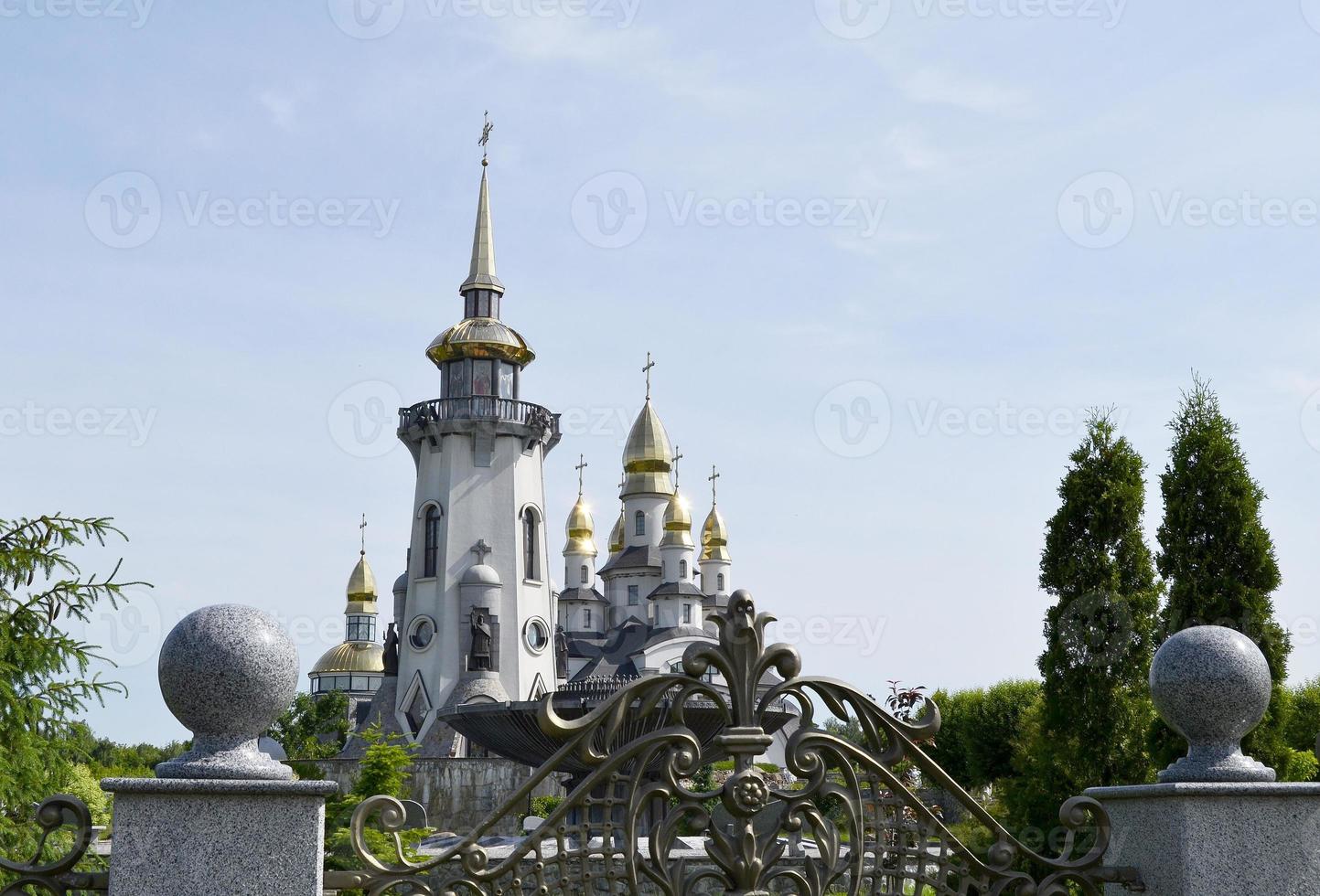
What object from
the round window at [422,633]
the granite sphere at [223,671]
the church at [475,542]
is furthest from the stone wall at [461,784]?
the granite sphere at [223,671]

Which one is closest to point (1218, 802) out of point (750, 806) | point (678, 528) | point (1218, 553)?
point (750, 806)

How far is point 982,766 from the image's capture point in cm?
2791

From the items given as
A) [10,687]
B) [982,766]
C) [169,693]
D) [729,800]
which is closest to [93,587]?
[10,687]

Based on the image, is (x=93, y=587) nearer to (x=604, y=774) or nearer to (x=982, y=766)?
(x=604, y=774)

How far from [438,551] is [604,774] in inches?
1492

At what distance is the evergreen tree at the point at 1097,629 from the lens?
1335cm

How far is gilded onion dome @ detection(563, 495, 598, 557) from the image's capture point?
67.4 metres

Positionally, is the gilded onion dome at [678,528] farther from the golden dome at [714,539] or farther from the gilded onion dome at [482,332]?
the gilded onion dome at [482,332]

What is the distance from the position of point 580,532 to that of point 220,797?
6344cm

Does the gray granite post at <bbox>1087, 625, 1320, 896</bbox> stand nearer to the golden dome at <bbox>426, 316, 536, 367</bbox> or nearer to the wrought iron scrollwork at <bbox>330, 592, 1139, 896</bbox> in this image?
the wrought iron scrollwork at <bbox>330, 592, 1139, 896</bbox>

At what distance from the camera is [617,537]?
2709 inches

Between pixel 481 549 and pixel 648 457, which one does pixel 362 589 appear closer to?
pixel 648 457

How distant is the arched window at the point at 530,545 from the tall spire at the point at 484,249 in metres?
7.90

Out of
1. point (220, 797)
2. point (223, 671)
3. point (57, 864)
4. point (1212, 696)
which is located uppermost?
point (223, 671)
